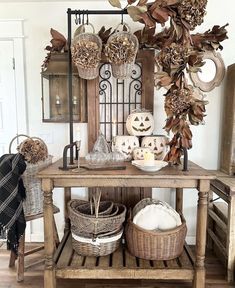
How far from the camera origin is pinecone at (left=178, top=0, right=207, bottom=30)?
1.62 metres

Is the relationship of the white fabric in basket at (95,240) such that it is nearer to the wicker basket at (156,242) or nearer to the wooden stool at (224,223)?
the wicker basket at (156,242)

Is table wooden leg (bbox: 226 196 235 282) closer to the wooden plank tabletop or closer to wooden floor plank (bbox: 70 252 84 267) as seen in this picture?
the wooden plank tabletop

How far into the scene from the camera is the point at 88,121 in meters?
2.39

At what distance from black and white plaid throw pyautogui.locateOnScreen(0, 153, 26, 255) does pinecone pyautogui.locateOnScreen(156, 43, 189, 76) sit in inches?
49.3

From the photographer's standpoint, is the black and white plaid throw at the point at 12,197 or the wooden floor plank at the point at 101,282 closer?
the black and white plaid throw at the point at 12,197

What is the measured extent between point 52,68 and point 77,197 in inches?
48.9

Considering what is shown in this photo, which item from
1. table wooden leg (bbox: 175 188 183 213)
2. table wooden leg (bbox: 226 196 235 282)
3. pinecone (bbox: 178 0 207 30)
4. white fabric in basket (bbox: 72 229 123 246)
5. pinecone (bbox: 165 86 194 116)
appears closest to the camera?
pinecone (bbox: 178 0 207 30)

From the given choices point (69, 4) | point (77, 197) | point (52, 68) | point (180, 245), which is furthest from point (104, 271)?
point (69, 4)

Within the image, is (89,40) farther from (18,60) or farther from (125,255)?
(125,255)

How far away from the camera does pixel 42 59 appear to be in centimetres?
243

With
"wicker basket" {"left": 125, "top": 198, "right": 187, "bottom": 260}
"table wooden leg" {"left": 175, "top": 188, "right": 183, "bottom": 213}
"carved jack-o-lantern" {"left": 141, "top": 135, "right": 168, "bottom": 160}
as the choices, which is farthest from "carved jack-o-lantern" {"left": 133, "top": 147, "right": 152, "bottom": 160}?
"table wooden leg" {"left": 175, "top": 188, "right": 183, "bottom": 213}

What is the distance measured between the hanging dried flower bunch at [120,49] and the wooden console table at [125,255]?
776mm

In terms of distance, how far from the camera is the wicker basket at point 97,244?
186 centimetres

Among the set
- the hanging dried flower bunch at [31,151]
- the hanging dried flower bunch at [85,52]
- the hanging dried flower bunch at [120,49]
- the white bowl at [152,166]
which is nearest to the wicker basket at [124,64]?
the hanging dried flower bunch at [120,49]
